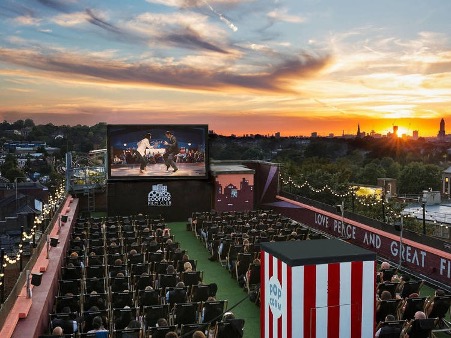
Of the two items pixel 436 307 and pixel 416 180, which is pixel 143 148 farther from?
pixel 416 180

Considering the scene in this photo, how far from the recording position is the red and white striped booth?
3328 mm

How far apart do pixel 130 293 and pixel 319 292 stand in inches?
284

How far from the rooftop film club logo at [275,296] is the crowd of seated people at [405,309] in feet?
14.9

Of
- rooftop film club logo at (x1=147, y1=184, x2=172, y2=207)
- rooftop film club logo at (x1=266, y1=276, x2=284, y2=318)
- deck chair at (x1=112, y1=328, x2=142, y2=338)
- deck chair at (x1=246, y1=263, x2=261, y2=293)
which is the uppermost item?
rooftop film club logo at (x1=266, y1=276, x2=284, y2=318)

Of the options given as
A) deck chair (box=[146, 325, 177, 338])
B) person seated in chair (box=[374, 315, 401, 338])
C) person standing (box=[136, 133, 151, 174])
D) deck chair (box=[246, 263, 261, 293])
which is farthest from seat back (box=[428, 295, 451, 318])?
person standing (box=[136, 133, 151, 174])

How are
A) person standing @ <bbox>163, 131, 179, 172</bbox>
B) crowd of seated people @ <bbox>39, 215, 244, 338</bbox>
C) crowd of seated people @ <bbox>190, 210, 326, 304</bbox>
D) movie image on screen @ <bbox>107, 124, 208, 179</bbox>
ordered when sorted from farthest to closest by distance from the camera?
person standing @ <bbox>163, 131, 179, 172</bbox> → movie image on screen @ <bbox>107, 124, 208, 179</bbox> → crowd of seated people @ <bbox>190, 210, 326, 304</bbox> → crowd of seated people @ <bbox>39, 215, 244, 338</bbox>

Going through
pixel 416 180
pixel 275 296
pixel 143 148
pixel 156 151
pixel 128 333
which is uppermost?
pixel 143 148

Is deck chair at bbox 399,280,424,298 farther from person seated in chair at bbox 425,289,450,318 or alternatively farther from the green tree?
the green tree

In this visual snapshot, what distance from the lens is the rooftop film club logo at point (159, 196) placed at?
1005 inches

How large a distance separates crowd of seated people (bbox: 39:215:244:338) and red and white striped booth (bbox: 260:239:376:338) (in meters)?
3.71

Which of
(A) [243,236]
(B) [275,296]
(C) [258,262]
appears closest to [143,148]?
(A) [243,236]

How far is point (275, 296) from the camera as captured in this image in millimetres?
3523

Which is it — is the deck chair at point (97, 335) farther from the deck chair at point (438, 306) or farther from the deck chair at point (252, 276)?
the deck chair at point (438, 306)

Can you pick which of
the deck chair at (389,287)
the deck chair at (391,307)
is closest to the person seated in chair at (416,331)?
the deck chair at (391,307)
